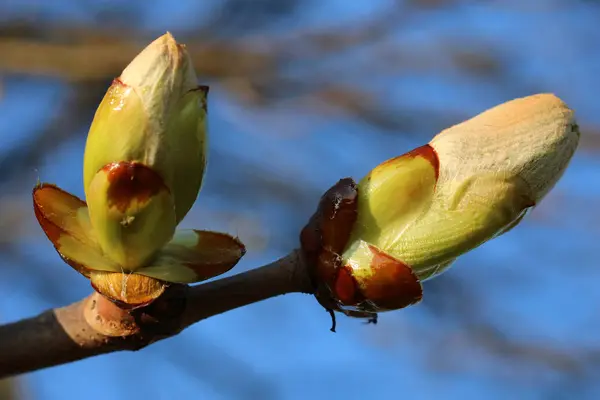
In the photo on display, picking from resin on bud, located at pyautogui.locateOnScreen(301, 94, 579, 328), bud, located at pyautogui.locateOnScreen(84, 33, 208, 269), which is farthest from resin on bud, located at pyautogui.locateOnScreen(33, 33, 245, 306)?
resin on bud, located at pyautogui.locateOnScreen(301, 94, 579, 328)

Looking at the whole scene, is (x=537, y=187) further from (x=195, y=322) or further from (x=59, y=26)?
(x=59, y=26)

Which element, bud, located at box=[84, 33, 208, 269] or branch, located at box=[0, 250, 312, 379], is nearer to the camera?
bud, located at box=[84, 33, 208, 269]

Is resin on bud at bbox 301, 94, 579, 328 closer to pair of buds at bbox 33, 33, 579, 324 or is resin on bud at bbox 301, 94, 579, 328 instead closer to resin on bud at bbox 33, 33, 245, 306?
pair of buds at bbox 33, 33, 579, 324

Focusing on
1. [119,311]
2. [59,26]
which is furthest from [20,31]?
[119,311]

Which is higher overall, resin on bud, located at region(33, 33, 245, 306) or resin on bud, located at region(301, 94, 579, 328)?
resin on bud, located at region(33, 33, 245, 306)

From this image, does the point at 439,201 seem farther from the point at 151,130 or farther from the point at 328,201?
the point at 151,130

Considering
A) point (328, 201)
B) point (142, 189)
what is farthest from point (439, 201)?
point (142, 189)
